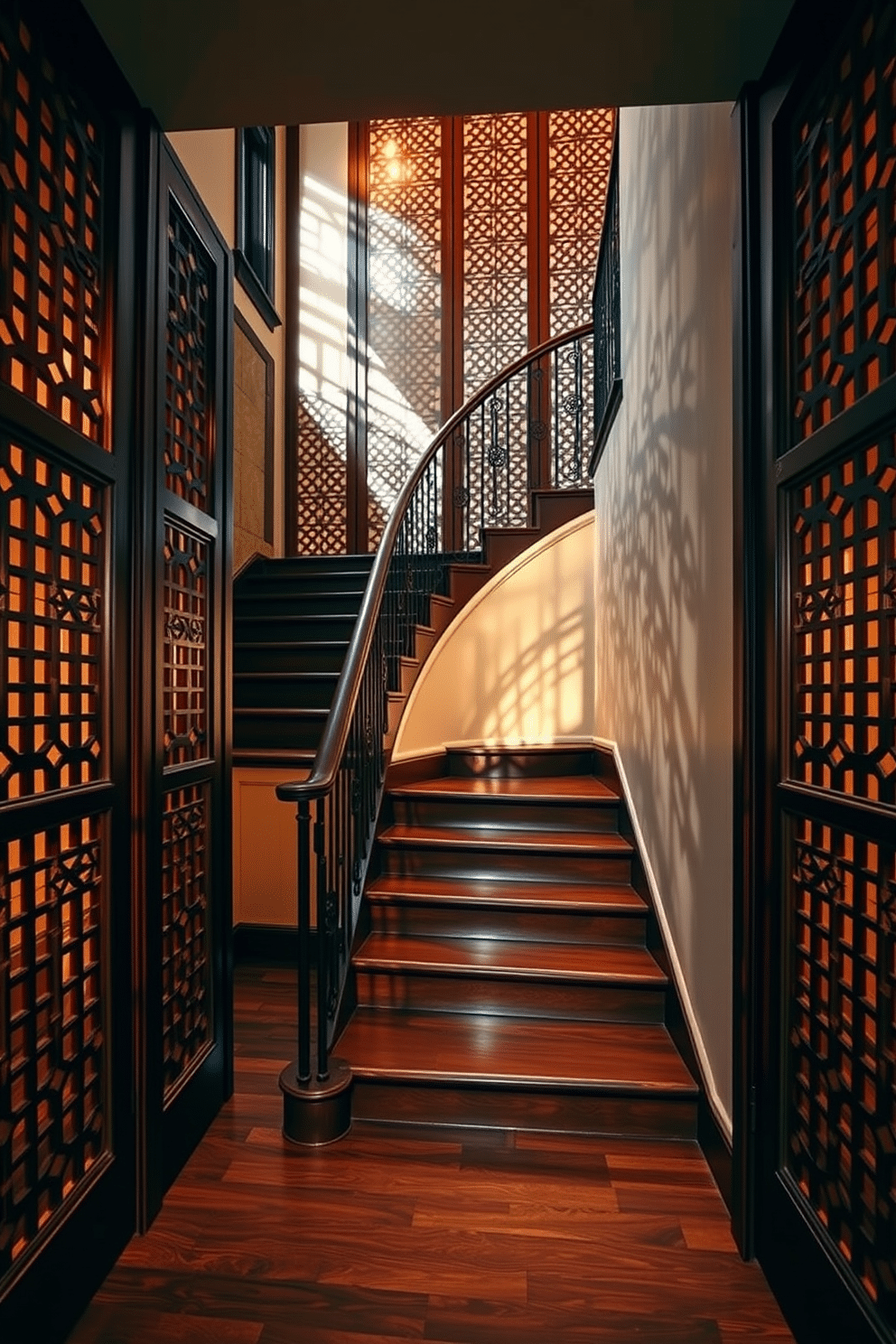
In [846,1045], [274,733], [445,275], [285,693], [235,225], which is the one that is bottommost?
[846,1045]

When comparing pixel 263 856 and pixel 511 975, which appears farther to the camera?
pixel 263 856

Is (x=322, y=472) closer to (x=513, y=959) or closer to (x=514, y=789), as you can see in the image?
(x=514, y=789)

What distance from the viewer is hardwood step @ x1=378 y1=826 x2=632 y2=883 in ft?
9.87

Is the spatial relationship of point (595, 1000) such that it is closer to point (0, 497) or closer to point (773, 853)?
point (773, 853)

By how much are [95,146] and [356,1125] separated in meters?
2.56

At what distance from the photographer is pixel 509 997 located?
2.54m

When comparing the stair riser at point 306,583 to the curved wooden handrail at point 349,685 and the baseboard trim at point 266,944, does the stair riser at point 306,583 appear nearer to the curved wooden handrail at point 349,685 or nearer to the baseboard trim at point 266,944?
the curved wooden handrail at point 349,685

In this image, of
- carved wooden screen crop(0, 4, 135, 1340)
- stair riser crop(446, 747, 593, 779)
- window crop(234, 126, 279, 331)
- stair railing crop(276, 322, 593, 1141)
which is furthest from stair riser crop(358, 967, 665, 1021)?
window crop(234, 126, 279, 331)

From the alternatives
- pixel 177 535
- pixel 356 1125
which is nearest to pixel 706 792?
pixel 356 1125

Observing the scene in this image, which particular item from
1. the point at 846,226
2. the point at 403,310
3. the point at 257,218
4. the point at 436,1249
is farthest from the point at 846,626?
the point at 403,310

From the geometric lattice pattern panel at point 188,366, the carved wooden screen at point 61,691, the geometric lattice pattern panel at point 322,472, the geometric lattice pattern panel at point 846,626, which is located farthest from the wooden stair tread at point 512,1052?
the geometric lattice pattern panel at point 322,472

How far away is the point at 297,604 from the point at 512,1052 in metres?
3.20

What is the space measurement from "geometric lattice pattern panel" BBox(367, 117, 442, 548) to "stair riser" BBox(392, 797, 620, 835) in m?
3.26

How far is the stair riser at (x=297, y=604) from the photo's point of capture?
4750mm
